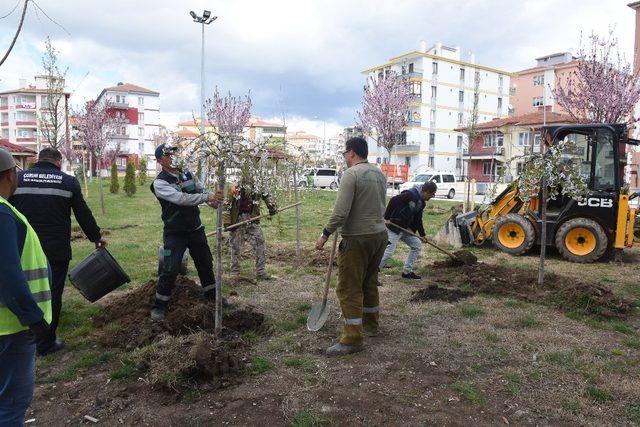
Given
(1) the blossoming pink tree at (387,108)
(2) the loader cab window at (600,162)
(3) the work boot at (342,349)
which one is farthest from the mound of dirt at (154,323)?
(1) the blossoming pink tree at (387,108)

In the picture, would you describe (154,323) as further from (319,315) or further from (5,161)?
(5,161)

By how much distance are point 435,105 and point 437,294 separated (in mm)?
55900

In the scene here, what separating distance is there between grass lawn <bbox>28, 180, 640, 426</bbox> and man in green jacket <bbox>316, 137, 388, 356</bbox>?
31 centimetres

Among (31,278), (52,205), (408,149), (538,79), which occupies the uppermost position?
(538,79)

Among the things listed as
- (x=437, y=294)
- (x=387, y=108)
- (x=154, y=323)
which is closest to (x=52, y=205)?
(x=154, y=323)

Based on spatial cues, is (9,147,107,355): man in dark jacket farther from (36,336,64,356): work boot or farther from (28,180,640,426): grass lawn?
(28,180,640,426): grass lawn

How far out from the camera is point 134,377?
394cm

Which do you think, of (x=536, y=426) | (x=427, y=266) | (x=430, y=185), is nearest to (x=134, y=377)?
(x=536, y=426)

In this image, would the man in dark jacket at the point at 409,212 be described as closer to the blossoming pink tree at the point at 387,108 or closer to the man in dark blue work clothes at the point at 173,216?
the man in dark blue work clothes at the point at 173,216

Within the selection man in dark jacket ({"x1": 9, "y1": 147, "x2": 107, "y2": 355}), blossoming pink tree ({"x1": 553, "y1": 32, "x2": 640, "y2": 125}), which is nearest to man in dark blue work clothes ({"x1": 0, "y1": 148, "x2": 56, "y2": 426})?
man in dark jacket ({"x1": 9, "y1": 147, "x2": 107, "y2": 355})

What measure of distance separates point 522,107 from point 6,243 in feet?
213

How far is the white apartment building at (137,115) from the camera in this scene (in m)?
72.8

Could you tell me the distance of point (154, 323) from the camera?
492 cm

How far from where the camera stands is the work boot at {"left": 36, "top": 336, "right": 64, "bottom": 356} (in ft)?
14.5
